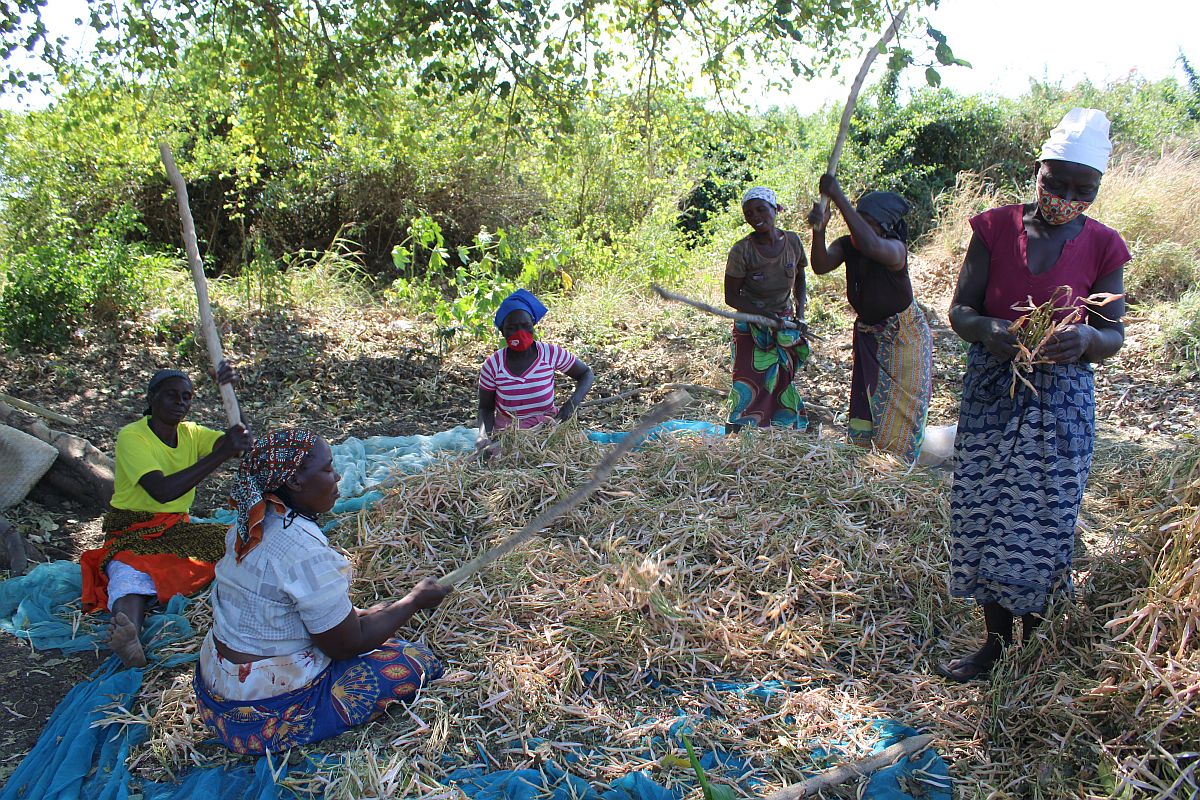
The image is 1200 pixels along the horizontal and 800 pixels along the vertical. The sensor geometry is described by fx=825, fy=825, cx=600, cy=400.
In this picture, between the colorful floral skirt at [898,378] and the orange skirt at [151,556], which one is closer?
the orange skirt at [151,556]

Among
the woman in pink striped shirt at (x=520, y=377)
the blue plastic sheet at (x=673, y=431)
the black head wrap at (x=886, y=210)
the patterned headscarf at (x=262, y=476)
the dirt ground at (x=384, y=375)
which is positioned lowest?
the dirt ground at (x=384, y=375)

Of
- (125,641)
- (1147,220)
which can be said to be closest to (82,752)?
(125,641)

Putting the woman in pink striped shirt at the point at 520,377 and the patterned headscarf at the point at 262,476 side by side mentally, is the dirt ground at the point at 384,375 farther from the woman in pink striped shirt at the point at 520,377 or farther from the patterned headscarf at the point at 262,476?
the patterned headscarf at the point at 262,476

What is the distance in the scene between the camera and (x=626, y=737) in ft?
7.77

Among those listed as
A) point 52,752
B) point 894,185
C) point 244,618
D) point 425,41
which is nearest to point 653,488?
point 244,618

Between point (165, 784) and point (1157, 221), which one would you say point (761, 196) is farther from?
point (1157, 221)

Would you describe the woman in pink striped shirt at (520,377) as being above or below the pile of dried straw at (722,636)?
above

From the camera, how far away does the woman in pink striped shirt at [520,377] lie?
4066 mm

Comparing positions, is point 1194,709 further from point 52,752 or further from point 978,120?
point 978,120

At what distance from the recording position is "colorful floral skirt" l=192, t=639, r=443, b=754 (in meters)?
2.31

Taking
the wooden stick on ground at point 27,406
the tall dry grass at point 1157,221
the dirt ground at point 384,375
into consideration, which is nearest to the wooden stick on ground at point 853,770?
the dirt ground at point 384,375

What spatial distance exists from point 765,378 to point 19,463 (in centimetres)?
387

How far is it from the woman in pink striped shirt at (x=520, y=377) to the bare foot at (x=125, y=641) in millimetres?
1698

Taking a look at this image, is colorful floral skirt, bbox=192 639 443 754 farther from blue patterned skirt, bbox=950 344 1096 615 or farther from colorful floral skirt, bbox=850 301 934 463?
colorful floral skirt, bbox=850 301 934 463
